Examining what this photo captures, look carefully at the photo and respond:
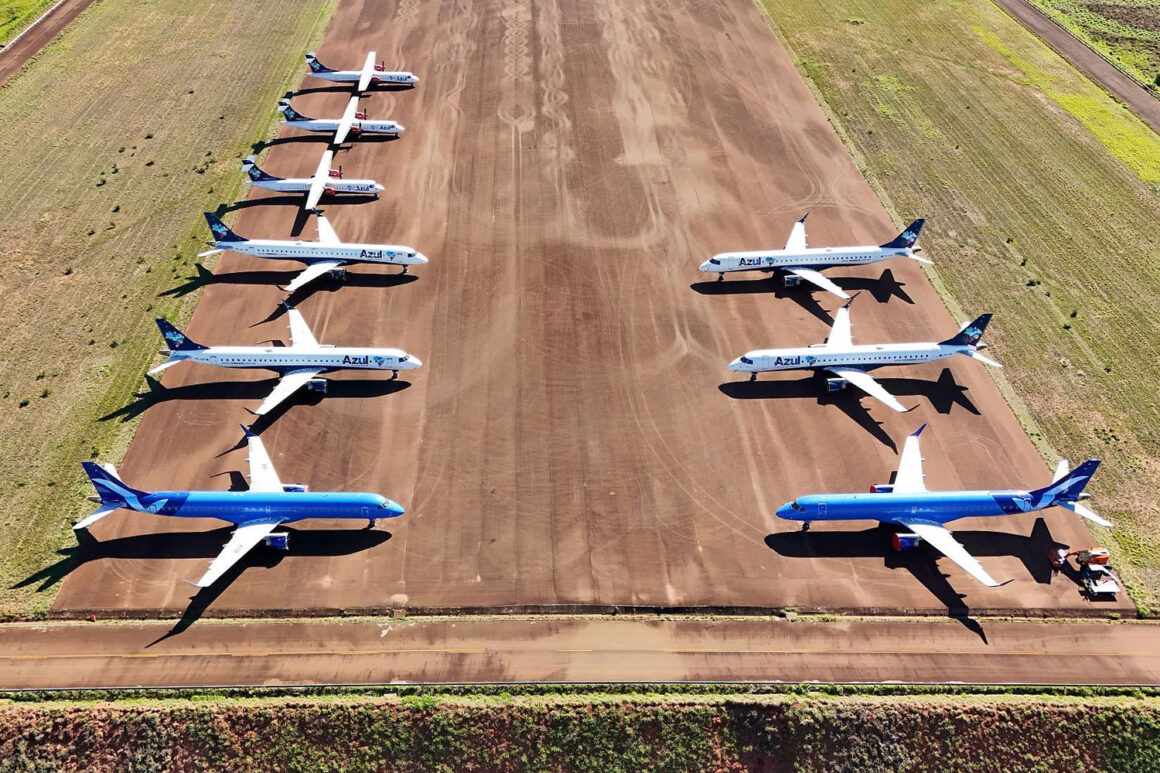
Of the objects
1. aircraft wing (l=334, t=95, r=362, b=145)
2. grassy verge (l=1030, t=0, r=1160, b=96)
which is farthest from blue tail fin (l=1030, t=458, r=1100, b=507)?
aircraft wing (l=334, t=95, r=362, b=145)

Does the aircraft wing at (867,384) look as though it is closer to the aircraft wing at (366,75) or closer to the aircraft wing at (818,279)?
the aircraft wing at (818,279)

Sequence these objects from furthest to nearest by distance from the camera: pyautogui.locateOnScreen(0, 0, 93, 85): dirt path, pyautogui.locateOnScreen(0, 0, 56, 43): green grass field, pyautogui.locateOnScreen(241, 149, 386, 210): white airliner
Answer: pyautogui.locateOnScreen(0, 0, 56, 43): green grass field
pyautogui.locateOnScreen(0, 0, 93, 85): dirt path
pyautogui.locateOnScreen(241, 149, 386, 210): white airliner

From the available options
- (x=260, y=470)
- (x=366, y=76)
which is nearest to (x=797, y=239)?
(x=260, y=470)

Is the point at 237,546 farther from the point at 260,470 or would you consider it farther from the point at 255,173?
the point at 255,173

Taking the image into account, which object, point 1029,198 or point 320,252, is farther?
point 1029,198

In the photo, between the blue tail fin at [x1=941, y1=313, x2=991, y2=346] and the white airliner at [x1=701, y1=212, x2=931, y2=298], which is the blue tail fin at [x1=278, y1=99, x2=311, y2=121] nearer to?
the white airliner at [x1=701, y1=212, x2=931, y2=298]
